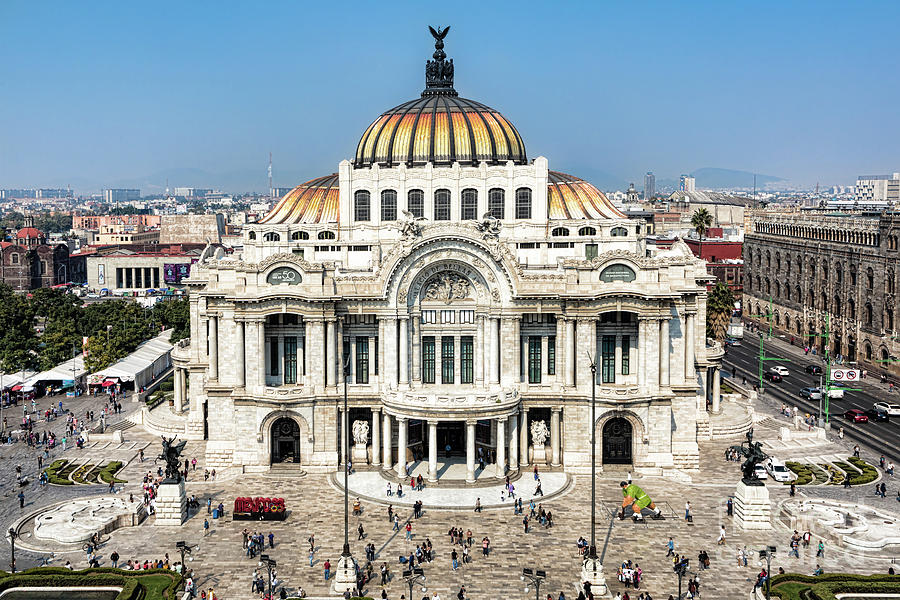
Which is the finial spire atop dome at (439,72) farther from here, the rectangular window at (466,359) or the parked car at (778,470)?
the parked car at (778,470)

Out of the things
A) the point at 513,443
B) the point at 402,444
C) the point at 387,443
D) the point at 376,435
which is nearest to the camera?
the point at 402,444

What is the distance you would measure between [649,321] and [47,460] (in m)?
56.1

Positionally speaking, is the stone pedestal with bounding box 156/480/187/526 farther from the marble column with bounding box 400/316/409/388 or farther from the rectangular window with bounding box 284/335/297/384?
the marble column with bounding box 400/316/409/388

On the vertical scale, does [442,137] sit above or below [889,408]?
above

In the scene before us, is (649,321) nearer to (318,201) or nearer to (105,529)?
(318,201)

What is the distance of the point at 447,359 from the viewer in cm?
8025

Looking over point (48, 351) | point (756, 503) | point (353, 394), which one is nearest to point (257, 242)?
point (353, 394)

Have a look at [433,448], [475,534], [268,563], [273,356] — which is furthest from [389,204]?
[268,563]

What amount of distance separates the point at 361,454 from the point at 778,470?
3622 cm

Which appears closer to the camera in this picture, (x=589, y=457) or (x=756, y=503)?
(x=756, y=503)

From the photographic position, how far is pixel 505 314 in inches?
3081

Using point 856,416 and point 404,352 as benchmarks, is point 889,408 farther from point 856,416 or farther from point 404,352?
point 404,352

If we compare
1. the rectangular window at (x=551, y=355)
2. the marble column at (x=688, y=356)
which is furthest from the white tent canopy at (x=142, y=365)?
the marble column at (x=688, y=356)

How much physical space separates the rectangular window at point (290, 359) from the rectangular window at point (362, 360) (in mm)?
5514
